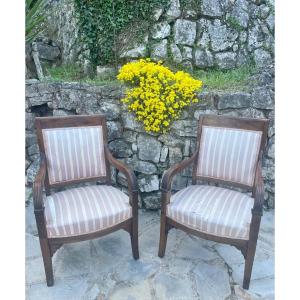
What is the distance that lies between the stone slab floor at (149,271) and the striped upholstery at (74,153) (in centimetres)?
65

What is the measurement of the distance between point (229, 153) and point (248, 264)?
818mm

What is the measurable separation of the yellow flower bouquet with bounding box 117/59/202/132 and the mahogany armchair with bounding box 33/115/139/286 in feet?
1.50

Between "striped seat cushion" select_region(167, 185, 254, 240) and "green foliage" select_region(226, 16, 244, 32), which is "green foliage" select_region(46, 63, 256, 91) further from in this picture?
"striped seat cushion" select_region(167, 185, 254, 240)

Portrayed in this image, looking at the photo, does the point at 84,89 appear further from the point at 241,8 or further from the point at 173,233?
the point at 241,8

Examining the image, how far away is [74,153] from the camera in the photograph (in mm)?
2402

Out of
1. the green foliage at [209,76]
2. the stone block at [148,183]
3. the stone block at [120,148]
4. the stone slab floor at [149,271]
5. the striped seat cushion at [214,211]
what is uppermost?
the green foliage at [209,76]

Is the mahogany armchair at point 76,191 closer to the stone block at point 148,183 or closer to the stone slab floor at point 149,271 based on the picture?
the stone slab floor at point 149,271

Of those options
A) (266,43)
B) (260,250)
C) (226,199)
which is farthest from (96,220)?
(266,43)

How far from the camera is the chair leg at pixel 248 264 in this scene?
203 centimetres

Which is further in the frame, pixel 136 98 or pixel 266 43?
pixel 266 43

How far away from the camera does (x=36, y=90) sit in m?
3.22

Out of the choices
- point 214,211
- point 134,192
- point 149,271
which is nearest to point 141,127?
point 134,192

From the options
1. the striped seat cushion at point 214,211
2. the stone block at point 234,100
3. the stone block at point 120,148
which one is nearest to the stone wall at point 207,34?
the stone block at point 234,100

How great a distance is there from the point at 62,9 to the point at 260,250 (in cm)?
385
